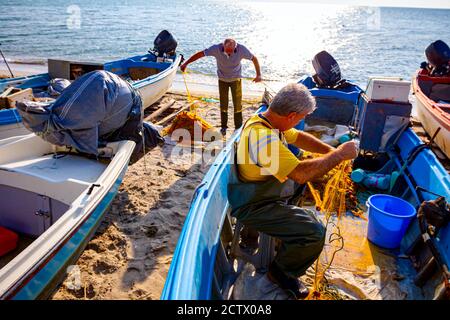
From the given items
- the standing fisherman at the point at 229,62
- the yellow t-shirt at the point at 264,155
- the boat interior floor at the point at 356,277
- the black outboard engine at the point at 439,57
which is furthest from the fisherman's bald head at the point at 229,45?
the black outboard engine at the point at 439,57

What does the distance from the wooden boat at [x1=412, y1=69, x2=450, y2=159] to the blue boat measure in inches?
104

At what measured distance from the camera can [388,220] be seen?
130 inches

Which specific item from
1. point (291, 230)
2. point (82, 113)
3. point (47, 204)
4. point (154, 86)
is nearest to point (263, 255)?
point (291, 230)

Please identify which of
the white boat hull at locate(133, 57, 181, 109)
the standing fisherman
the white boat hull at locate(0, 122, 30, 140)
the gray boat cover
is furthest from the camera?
the white boat hull at locate(133, 57, 181, 109)

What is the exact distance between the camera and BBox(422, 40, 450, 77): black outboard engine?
8.28 m

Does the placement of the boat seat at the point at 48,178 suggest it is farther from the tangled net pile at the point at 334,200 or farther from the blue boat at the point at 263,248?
the tangled net pile at the point at 334,200

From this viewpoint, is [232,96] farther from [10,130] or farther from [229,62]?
[10,130]

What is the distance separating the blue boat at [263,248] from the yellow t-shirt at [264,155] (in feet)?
0.88

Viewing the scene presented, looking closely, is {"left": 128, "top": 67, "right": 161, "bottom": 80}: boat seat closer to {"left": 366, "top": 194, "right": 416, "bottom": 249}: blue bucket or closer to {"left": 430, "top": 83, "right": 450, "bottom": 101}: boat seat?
{"left": 430, "top": 83, "right": 450, "bottom": 101}: boat seat

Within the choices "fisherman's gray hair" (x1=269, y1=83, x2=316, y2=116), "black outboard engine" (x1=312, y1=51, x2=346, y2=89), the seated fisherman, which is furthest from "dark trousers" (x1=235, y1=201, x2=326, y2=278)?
"black outboard engine" (x1=312, y1=51, x2=346, y2=89)

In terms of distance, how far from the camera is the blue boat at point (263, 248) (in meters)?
2.26

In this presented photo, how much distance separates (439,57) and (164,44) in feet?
22.9

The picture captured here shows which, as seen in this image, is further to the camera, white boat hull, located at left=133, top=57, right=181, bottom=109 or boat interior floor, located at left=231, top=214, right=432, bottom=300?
white boat hull, located at left=133, top=57, right=181, bottom=109

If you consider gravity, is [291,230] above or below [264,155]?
below
